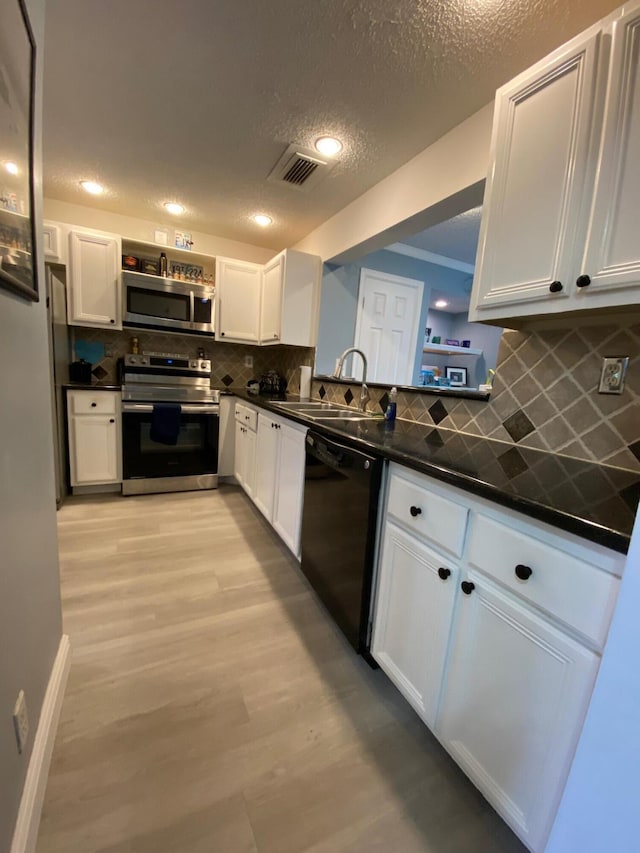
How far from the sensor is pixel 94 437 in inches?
110

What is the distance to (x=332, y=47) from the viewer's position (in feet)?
4.37

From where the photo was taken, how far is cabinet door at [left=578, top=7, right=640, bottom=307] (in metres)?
0.91

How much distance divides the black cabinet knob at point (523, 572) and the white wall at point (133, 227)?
3.58 m

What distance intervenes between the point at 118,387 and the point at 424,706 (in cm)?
289

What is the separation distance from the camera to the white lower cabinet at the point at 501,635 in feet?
2.31

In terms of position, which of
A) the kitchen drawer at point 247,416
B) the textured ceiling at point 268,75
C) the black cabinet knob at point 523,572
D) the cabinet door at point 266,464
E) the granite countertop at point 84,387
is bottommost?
the cabinet door at point 266,464

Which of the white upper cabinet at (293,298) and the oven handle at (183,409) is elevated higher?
the white upper cabinet at (293,298)

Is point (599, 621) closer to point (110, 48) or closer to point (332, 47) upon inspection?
point (332, 47)

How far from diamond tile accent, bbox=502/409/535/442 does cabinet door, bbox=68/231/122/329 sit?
9.95ft

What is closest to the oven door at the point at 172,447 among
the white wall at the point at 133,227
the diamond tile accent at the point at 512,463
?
the white wall at the point at 133,227

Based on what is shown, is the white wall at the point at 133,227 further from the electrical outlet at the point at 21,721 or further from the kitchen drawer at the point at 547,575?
the kitchen drawer at the point at 547,575

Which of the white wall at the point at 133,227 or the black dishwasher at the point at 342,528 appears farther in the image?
the white wall at the point at 133,227

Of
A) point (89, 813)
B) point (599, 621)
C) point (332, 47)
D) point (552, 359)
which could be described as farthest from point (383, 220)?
point (89, 813)

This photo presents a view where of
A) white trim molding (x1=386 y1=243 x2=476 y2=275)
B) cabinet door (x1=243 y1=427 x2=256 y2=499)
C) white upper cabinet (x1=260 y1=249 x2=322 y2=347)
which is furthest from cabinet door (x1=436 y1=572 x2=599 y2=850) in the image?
white trim molding (x1=386 y1=243 x2=476 y2=275)
